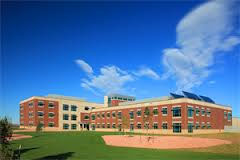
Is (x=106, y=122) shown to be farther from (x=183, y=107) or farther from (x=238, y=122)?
(x=238, y=122)

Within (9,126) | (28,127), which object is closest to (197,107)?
(9,126)

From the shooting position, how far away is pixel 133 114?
2719 inches

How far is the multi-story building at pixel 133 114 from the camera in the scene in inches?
2200

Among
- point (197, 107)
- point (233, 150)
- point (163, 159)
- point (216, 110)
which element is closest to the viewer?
point (163, 159)

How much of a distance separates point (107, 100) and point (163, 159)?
262 feet

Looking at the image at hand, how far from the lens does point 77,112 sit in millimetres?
91312

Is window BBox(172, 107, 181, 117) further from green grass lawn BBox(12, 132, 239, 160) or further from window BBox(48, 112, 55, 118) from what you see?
window BBox(48, 112, 55, 118)

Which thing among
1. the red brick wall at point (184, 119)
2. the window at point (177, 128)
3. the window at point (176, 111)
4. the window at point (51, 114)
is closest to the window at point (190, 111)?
the red brick wall at point (184, 119)

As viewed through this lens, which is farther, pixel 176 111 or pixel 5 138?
pixel 176 111

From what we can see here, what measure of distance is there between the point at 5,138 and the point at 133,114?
186 ft

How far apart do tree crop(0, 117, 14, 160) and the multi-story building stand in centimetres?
3340

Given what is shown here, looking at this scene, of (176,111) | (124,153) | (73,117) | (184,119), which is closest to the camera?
(124,153)

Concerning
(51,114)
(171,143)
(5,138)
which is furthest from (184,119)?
(51,114)

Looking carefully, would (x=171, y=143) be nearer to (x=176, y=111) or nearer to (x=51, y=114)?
(x=176, y=111)
